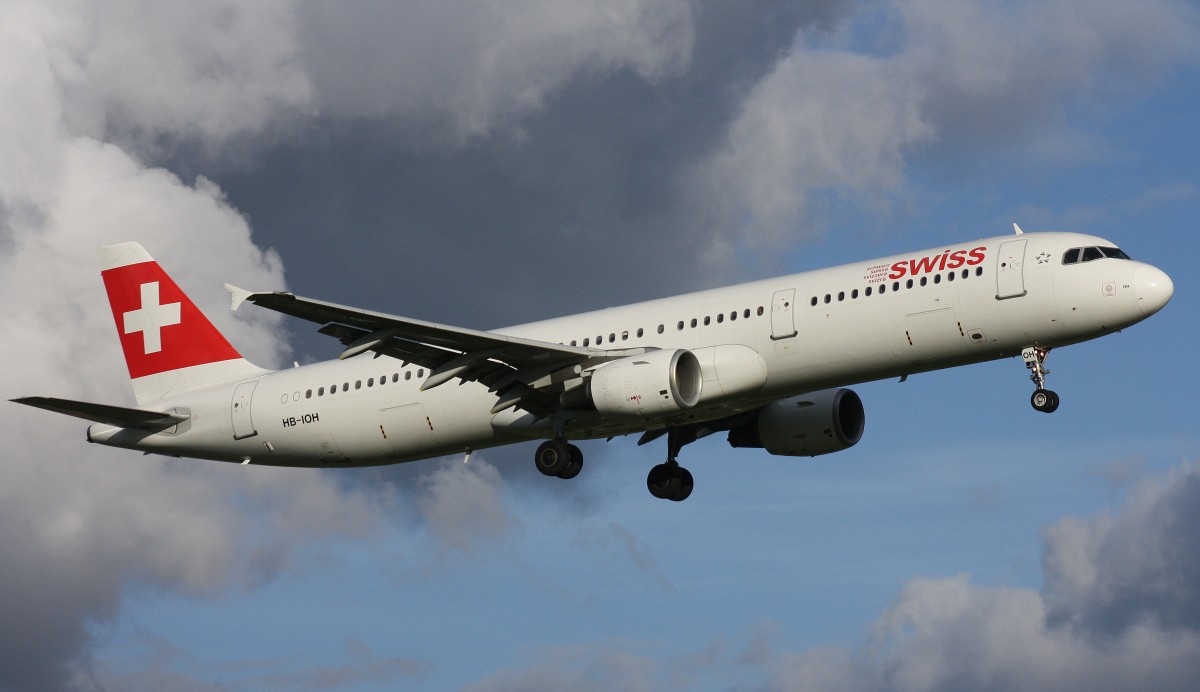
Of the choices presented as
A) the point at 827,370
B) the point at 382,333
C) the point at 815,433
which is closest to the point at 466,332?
the point at 382,333

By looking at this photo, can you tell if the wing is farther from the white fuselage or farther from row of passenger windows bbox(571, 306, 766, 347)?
the white fuselage

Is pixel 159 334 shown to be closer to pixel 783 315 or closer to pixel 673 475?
pixel 673 475

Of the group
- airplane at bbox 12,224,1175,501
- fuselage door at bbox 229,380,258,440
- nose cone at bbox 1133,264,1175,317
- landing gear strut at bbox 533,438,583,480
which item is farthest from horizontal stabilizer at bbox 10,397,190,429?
nose cone at bbox 1133,264,1175,317

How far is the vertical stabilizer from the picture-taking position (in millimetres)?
48250

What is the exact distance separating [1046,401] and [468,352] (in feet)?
45.4

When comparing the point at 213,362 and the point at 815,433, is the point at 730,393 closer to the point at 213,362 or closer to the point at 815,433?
the point at 815,433

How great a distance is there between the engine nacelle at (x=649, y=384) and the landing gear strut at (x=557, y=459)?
2.59 metres

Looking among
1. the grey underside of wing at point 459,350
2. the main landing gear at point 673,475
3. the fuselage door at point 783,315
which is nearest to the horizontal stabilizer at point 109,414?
the grey underside of wing at point 459,350

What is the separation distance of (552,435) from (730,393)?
18.2 ft

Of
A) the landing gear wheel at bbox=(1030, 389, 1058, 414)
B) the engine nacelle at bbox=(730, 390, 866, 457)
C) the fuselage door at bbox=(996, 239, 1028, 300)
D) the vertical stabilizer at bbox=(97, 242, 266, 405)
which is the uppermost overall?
the vertical stabilizer at bbox=(97, 242, 266, 405)

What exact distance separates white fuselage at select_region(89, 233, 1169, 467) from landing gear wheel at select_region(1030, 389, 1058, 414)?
1147 mm

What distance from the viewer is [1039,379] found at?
37.5 m

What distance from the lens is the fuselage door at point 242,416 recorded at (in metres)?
45.7

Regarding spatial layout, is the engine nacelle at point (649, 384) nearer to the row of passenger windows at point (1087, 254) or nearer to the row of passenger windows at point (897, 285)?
the row of passenger windows at point (897, 285)
